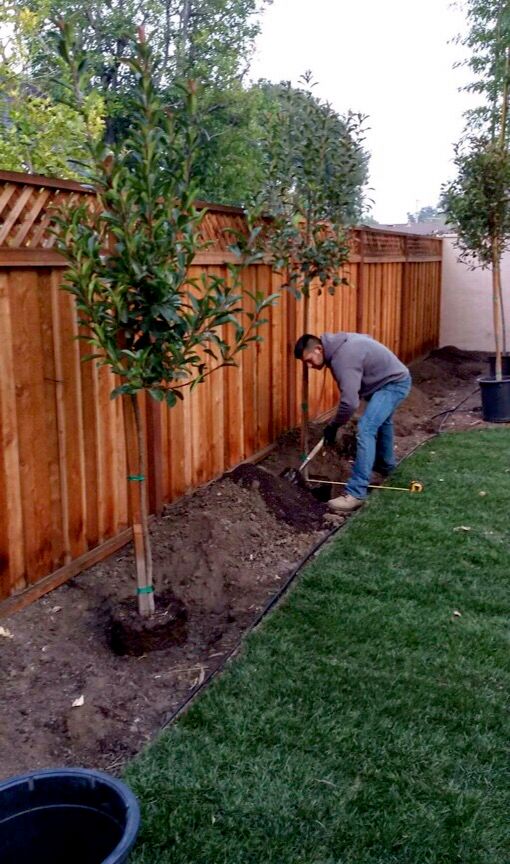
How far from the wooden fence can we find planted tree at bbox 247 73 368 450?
1.20ft

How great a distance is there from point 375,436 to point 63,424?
10.1ft

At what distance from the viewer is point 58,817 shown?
2332mm

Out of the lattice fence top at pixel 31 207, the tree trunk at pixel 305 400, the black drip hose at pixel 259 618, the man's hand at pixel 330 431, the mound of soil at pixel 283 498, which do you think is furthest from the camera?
the tree trunk at pixel 305 400

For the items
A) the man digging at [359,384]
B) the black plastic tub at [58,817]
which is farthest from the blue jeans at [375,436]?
the black plastic tub at [58,817]

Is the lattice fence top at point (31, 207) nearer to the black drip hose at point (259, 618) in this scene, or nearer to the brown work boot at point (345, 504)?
the black drip hose at point (259, 618)

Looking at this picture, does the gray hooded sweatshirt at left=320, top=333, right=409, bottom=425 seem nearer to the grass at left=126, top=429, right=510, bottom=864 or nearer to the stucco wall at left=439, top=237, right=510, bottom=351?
the grass at left=126, top=429, right=510, bottom=864

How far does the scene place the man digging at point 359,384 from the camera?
20.4 feet

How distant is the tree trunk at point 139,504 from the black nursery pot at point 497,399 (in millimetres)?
6183

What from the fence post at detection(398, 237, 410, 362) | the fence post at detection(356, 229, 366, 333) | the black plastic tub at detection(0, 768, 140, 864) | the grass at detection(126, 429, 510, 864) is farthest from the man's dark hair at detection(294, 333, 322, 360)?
the fence post at detection(398, 237, 410, 362)

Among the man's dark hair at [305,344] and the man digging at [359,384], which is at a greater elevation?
the man's dark hair at [305,344]

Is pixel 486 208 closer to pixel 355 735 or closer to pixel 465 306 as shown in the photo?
pixel 465 306

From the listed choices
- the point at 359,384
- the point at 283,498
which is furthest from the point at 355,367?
the point at 283,498

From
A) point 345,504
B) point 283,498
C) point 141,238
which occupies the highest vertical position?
point 141,238

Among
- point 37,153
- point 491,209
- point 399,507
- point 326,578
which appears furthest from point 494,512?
point 37,153
